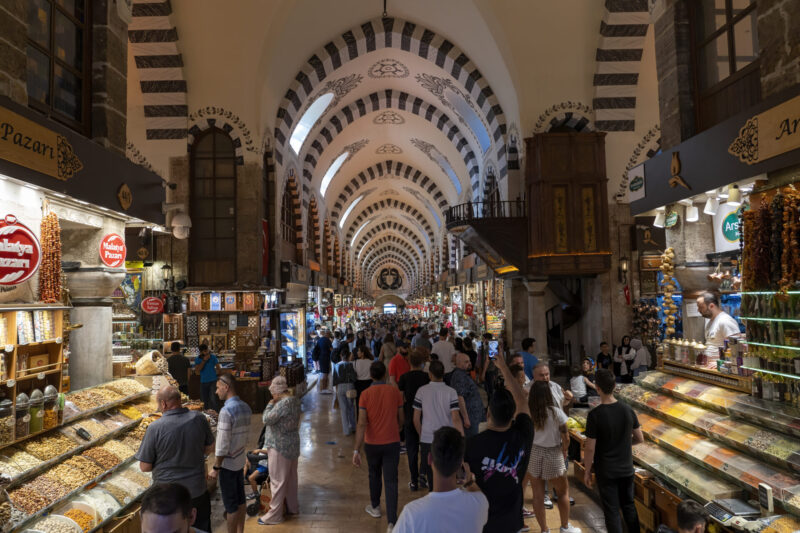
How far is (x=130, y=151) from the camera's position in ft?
34.0

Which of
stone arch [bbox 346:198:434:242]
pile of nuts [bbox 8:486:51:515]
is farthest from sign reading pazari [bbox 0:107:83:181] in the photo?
stone arch [bbox 346:198:434:242]

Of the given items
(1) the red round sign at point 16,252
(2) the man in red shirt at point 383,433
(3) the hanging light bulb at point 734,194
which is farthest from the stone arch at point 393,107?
(1) the red round sign at point 16,252

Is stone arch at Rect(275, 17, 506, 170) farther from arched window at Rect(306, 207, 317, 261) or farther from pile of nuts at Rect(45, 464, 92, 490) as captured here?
pile of nuts at Rect(45, 464, 92, 490)

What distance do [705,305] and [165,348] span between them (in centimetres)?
835

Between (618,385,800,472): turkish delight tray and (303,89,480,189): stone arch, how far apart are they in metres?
11.3

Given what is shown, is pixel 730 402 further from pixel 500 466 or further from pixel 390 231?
pixel 390 231

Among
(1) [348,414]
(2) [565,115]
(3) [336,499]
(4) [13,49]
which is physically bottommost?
(3) [336,499]

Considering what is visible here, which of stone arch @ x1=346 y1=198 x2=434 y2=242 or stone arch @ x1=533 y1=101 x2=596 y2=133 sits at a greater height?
stone arch @ x1=346 y1=198 x2=434 y2=242

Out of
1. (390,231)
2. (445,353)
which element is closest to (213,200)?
(445,353)

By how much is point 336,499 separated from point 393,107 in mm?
13469

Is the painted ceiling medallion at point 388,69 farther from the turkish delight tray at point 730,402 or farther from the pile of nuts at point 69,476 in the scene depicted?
the pile of nuts at point 69,476

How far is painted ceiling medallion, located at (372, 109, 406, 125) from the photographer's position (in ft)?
57.7

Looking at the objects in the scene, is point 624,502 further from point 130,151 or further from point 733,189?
point 130,151

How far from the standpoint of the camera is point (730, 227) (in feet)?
18.4
